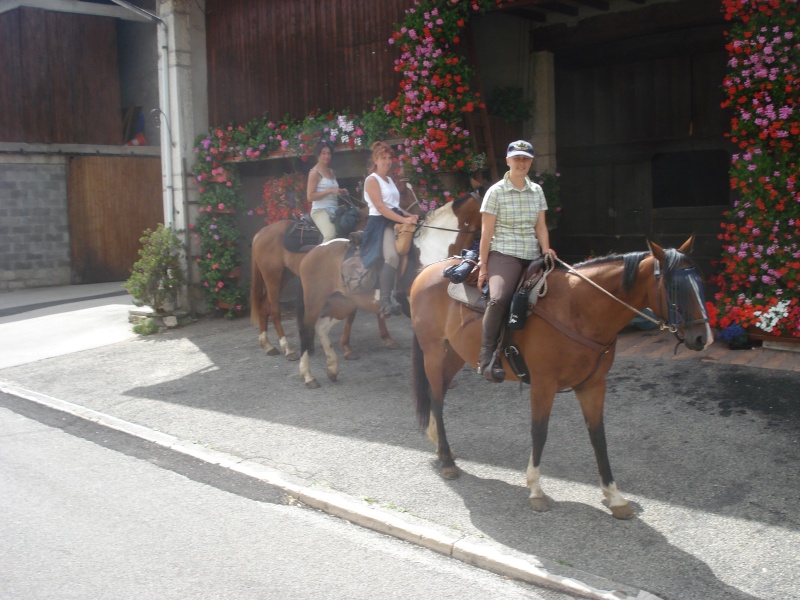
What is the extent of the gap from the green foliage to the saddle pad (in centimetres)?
595

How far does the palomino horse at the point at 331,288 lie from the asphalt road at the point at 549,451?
47cm

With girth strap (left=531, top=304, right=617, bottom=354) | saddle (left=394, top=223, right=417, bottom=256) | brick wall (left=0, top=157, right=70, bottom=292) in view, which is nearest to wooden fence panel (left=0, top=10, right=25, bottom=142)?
brick wall (left=0, top=157, right=70, bottom=292)

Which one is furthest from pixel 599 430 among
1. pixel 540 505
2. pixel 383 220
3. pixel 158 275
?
pixel 158 275

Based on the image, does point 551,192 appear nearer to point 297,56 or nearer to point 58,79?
point 297,56

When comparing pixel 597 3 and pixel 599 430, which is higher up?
pixel 597 3

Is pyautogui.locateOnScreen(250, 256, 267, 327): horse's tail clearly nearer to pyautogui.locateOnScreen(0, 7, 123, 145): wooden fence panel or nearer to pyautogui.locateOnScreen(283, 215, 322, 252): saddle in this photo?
pyautogui.locateOnScreen(283, 215, 322, 252): saddle

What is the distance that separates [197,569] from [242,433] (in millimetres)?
2999

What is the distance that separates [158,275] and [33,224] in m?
8.08

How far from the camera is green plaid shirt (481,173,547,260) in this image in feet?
18.6

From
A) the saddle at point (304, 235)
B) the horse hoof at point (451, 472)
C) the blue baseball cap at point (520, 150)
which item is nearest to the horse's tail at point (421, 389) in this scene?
the horse hoof at point (451, 472)

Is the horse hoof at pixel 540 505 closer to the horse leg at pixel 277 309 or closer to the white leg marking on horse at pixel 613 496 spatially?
the white leg marking on horse at pixel 613 496

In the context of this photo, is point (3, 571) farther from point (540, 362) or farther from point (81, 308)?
point (81, 308)

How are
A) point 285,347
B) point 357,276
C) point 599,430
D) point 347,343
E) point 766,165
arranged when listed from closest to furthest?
1. point 599,430
2. point 766,165
3. point 357,276
4. point 347,343
5. point 285,347

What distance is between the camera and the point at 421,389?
264 inches
